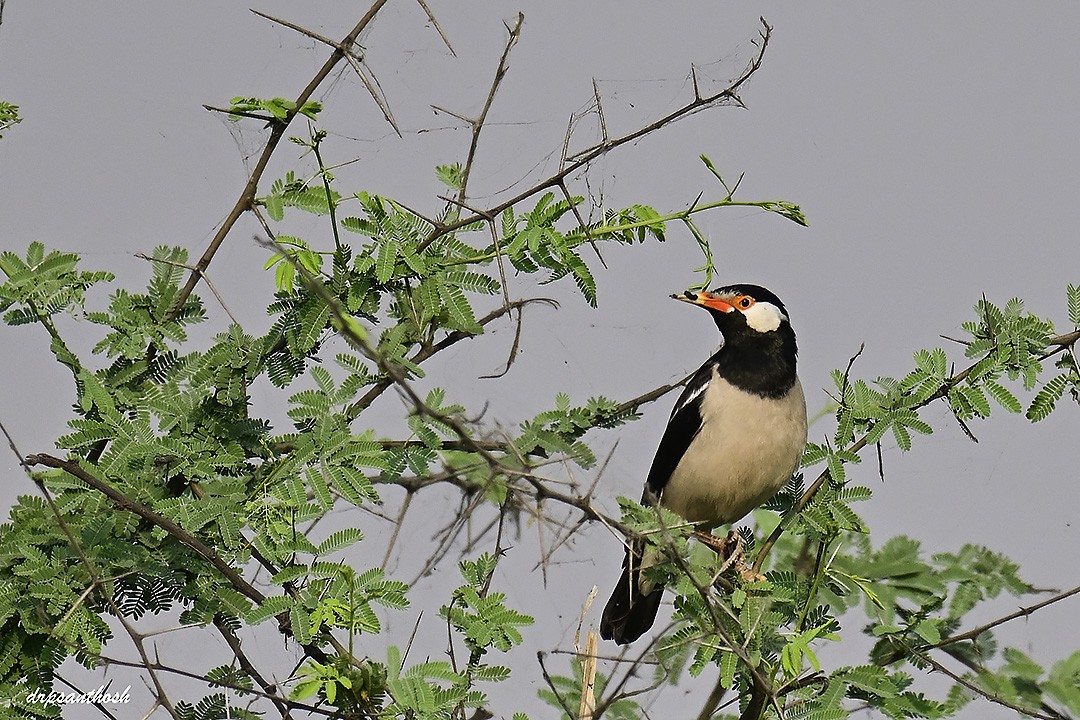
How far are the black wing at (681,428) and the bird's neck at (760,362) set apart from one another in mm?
101

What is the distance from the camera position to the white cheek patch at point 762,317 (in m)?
4.94

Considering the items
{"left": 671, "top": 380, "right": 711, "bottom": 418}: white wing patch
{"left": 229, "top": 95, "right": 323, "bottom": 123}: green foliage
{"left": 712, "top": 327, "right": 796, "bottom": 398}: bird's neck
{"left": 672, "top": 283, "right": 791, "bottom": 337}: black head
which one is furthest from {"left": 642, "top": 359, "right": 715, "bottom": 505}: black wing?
{"left": 229, "top": 95, "right": 323, "bottom": 123}: green foliage

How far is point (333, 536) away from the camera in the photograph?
2.90 meters

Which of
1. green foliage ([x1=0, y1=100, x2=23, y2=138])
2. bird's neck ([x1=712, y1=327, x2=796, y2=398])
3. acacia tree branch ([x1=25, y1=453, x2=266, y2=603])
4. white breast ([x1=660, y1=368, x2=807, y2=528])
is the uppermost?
bird's neck ([x1=712, y1=327, x2=796, y2=398])

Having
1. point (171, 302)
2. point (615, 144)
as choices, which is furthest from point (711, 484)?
point (171, 302)

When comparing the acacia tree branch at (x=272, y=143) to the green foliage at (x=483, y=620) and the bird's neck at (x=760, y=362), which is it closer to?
the green foliage at (x=483, y=620)

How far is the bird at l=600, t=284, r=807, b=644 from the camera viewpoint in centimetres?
454

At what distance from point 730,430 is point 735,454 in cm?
13

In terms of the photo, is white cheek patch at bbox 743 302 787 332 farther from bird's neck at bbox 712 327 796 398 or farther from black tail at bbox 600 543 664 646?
black tail at bbox 600 543 664 646

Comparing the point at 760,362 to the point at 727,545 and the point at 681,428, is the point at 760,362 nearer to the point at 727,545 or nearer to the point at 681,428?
the point at 681,428

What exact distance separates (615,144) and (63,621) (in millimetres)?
1758

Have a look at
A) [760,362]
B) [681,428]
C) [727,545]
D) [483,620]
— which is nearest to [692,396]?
[681,428]

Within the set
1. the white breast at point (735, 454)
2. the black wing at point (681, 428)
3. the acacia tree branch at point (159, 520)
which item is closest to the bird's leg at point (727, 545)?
the white breast at point (735, 454)

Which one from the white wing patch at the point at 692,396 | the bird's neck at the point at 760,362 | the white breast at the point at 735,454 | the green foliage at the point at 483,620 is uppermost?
the bird's neck at the point at 760,362
